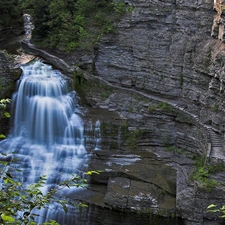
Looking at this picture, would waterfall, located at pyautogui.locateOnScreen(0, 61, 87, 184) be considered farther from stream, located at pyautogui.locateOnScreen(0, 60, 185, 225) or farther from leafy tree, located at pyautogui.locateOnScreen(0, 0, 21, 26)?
leafy tree, located at pyautogui.locateOnScreen(0, 0, 21, 26)

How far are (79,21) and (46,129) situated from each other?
7699 millimetres

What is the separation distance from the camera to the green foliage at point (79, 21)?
742 inches

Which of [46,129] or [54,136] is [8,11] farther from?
[54,136]

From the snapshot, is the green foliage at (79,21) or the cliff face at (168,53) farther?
the green foliage at (79,21)

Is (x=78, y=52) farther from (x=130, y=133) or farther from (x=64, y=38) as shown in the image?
(x=130, y=133)

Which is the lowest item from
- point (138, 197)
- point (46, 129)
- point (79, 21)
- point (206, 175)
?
point (138, 197)

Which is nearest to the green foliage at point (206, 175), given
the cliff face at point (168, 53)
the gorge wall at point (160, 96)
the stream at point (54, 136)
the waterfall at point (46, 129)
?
the gorge wall at point (160, 96)

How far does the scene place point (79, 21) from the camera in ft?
65.1

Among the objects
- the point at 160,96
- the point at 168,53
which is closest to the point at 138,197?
the point at 160,96

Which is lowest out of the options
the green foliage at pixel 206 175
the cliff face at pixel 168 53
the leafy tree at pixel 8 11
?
the green foliage at pixel 206 175

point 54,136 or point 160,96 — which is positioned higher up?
point 160,96

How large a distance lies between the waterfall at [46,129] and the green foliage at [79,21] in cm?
320

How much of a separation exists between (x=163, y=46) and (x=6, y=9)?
613 inches

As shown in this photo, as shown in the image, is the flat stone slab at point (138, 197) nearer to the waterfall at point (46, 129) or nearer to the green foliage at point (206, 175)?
the green foliage at point (206, 175)
